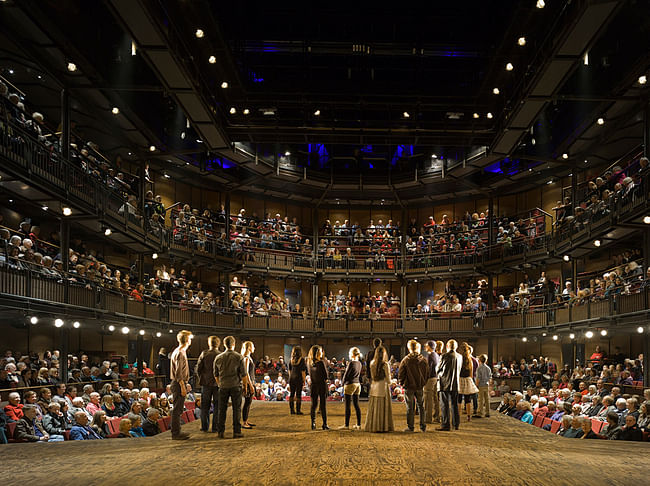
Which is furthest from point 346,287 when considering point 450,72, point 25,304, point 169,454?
point 169,454

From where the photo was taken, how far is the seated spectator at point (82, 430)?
11.1m

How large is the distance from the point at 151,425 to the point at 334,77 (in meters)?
18.5

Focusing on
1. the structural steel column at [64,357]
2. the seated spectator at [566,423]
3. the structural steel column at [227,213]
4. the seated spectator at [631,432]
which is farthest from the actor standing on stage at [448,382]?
the structural steel column at [227,213]

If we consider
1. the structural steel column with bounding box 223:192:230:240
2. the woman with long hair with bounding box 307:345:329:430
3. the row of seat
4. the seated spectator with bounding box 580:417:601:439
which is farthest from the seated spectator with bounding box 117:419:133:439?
the structural steel column with bounding box 223:192:230:240

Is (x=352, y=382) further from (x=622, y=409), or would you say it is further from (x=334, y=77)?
(x=334, y=77)

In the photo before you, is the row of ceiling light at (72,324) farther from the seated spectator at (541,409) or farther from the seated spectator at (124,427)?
the seated spectator at (541,409)

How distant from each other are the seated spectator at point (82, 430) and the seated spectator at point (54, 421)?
2.25 feet

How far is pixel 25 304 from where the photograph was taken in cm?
1562

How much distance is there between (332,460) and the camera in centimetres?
855

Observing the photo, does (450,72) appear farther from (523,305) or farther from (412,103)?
(523,305)

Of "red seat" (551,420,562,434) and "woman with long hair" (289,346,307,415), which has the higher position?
"woman with long hair" (289,346,307,415)

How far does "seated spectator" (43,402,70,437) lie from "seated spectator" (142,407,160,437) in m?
1.42

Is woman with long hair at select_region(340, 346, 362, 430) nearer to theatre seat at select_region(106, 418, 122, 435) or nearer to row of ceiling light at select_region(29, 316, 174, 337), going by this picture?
theatre seat at select_region(106, 418, 122, 435)

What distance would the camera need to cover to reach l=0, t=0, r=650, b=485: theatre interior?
10.9 meters
